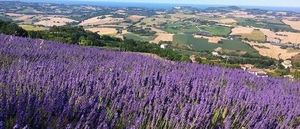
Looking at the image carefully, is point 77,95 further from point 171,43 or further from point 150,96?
point 171,43

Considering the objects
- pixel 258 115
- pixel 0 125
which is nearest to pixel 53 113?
pixel 0 125

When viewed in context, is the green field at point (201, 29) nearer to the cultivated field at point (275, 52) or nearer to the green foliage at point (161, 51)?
the cultivated field at point (275, 52)

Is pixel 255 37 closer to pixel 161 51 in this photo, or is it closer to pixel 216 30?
pixel 216 30

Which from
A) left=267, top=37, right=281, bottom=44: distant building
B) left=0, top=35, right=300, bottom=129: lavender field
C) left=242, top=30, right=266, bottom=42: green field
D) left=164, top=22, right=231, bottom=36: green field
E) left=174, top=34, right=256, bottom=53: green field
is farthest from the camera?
left=164, top=22, right=231, bottom=36: green field

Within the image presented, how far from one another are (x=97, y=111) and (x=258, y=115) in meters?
1.49

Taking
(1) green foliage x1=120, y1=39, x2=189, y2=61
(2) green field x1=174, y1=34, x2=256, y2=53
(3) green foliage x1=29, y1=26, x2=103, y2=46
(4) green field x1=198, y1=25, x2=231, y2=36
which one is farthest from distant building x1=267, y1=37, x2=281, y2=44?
(3) green foliage x1=29, y1=26, x2=103, y2=46

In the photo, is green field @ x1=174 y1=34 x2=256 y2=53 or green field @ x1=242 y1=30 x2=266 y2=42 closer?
green field @ x1=174 y1=34 x2=256 y2=53

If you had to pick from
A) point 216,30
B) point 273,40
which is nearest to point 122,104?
point 273,40

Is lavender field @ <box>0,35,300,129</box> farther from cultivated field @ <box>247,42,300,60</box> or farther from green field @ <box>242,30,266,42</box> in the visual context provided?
green field @ <box>242,30,266,42</box>

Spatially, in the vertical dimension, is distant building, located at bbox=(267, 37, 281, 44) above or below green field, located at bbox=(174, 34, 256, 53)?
below

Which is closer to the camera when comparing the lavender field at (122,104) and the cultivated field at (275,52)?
the lavender field at (122,104)

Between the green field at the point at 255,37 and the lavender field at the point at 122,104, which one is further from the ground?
the lavender field at the point at 122,104

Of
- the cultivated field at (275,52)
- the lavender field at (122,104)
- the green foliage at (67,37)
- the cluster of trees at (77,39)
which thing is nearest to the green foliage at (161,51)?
the cluster of trees at (77,39)

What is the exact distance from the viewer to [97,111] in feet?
9.39
